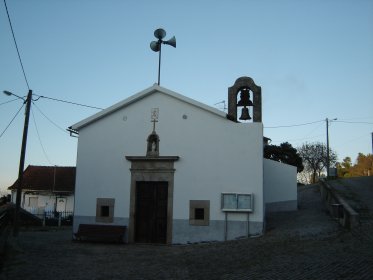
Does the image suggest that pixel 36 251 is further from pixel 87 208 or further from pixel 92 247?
pixel 87 208

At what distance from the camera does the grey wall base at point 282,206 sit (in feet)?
68.1

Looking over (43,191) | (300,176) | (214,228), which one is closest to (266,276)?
(214,228)

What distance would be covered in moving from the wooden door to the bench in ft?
2.20

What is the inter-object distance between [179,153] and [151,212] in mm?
2436

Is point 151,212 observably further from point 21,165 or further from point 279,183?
point 279,183

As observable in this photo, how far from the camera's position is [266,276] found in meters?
7.69

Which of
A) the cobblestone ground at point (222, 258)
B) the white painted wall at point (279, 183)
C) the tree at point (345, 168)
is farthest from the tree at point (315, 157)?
the cobblestone ground at point (222, 258)

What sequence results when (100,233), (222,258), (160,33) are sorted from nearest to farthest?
(222,258) < (100,233) < (160,33)

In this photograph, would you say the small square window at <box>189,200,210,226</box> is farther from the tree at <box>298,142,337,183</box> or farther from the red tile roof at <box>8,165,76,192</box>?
the tree at <box>298,142,337,183</box>

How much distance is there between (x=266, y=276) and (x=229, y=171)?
6.48m

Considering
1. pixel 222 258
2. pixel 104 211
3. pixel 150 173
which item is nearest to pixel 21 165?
pixel 104 211

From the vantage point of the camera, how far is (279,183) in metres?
20.9

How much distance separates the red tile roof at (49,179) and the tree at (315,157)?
27.9 m

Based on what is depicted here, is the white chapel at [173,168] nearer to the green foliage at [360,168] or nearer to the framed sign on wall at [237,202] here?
the framed sign on wall at [237,202]
